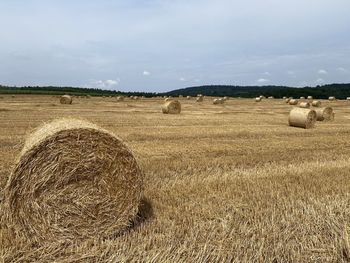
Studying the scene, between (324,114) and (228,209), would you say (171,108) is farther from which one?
(228,209)

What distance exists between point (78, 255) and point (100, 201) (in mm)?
1001

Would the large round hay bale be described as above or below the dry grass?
above

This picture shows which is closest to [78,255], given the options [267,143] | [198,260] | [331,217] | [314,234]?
[198,260]

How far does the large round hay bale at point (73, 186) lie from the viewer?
19.4 ft

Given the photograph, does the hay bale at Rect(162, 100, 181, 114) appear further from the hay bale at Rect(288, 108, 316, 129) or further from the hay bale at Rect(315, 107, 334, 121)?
the hay bale at Rect(288, 108, 316, 129)

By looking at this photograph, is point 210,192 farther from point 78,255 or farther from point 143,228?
point 78,255

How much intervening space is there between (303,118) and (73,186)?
48.8 feet

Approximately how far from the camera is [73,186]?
20.4ft

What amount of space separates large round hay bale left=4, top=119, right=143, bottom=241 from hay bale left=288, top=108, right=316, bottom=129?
561 inches

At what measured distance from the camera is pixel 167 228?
609 centimetres

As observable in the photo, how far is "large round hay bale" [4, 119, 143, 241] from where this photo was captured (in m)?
5.91

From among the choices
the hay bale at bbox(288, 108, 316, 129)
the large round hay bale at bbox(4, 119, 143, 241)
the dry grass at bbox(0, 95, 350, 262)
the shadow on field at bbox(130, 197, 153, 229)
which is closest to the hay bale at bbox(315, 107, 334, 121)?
the hay bale at bbox(288, 108, 316, 129)

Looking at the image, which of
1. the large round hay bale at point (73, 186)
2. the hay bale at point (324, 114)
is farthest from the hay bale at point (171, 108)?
the large round hay bale at point (73, 186)

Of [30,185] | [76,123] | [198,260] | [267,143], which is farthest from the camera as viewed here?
[267,143]
